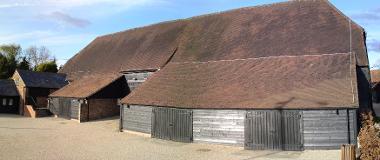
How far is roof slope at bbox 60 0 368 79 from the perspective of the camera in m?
24.6

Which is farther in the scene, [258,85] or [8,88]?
[8,88]

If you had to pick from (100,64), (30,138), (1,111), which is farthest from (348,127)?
(1,111)

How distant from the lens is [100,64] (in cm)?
3828

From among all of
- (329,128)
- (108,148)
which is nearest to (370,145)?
(329,128)

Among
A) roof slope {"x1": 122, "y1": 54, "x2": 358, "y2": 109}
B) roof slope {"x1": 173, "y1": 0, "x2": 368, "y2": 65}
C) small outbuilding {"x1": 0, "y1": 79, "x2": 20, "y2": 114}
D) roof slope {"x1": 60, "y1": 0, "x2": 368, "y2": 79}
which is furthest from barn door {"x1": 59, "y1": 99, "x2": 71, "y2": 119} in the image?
roof slope {"x1": 173, "y1": 0, "x2": 368, "y2": 65}

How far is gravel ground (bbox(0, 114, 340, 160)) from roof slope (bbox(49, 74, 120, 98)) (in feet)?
23.3

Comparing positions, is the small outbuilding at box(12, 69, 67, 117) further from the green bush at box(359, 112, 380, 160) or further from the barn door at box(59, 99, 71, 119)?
the green bush at box(359, 112, 380, 160)

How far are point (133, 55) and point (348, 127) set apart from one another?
21.9 meters

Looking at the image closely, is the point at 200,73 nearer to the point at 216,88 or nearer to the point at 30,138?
the point at 216,88

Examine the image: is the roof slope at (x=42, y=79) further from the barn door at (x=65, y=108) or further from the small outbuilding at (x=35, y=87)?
the barn door at (x=65, y=108)

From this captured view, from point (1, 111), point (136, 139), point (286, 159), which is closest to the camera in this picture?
point (286, 159)

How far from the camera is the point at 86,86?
114 feet

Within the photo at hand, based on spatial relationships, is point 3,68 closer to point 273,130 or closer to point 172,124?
point 172,124

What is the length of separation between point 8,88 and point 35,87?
11.6 feet
